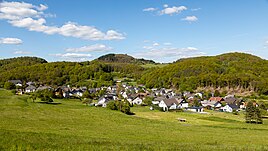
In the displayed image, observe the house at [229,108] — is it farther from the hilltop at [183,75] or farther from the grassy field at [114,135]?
the hilltop at [183,75]

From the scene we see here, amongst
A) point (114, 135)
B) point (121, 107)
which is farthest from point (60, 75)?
point (114, 135)

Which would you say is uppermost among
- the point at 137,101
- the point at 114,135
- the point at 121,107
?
the point at 114,135

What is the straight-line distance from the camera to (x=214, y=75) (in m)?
137

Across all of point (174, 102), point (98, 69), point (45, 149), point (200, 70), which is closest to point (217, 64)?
point (200, 70)

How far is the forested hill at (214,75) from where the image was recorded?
127 metres

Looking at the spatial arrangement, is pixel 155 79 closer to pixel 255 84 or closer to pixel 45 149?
pixel 255 84

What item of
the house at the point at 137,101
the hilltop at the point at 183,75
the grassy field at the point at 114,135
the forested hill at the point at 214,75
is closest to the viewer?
the grassy field at the point at 114,135

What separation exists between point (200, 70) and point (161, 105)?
80.5 metres

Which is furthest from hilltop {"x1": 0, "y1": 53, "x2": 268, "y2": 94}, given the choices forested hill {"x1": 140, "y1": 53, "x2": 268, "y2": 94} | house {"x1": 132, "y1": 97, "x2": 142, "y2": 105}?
house {"x1": 132, "y1": 97, "x2": 142, "y2": 105}

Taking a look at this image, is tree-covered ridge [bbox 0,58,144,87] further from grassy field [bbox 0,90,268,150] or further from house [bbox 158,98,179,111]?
grassy field [bbox 0,90,268,150]

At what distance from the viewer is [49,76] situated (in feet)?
525

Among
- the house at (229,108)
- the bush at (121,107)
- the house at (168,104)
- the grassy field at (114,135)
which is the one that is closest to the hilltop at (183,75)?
the house at (229,108)

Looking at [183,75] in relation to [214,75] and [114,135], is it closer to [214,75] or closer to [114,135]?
[214,75]

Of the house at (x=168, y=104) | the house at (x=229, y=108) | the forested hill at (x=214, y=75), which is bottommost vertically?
the house at (x=229, y=108)
